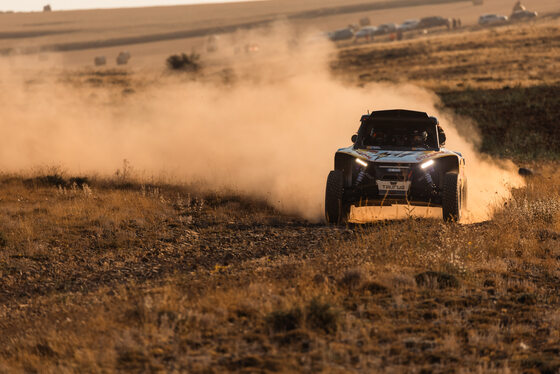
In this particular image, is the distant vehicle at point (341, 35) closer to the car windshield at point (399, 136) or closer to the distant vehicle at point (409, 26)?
the distant vehicle at point (409, 26)

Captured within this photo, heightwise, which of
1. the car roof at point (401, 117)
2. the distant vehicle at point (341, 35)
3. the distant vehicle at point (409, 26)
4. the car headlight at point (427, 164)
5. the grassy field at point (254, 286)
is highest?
the distant vehicle at point (409, 26)

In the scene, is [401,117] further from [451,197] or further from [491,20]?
[491,20]

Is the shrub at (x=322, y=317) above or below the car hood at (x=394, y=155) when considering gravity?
below

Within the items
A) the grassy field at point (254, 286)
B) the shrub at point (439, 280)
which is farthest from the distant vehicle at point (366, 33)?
the shrub at point (439, 280)

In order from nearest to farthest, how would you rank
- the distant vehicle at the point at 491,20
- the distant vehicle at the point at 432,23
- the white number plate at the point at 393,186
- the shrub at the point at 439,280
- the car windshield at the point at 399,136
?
the shrub at the point at 439,280 < the white number plate at the point at 393,186 < the car windshield at the point at 399,136 < the distant vehicle at the point at 491,20 < the distant vehicle at the point at 432,23

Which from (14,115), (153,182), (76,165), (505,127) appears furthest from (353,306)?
(505,127)

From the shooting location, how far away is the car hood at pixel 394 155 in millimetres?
13484

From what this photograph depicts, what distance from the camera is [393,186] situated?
13430 mm

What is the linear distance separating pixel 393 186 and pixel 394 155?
2.12ft

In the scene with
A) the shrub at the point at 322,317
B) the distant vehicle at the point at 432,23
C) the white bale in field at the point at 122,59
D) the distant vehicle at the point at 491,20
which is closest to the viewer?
the shrub at the point at 322,317

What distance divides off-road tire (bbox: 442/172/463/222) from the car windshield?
1.46 meters

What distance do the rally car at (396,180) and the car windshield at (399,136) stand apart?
12 centimetres

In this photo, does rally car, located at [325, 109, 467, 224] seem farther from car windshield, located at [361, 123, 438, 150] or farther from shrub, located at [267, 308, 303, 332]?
shrub, located at [267, 308, 303, 332]

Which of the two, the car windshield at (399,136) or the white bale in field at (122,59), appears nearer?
the car windshield at (399,136)
